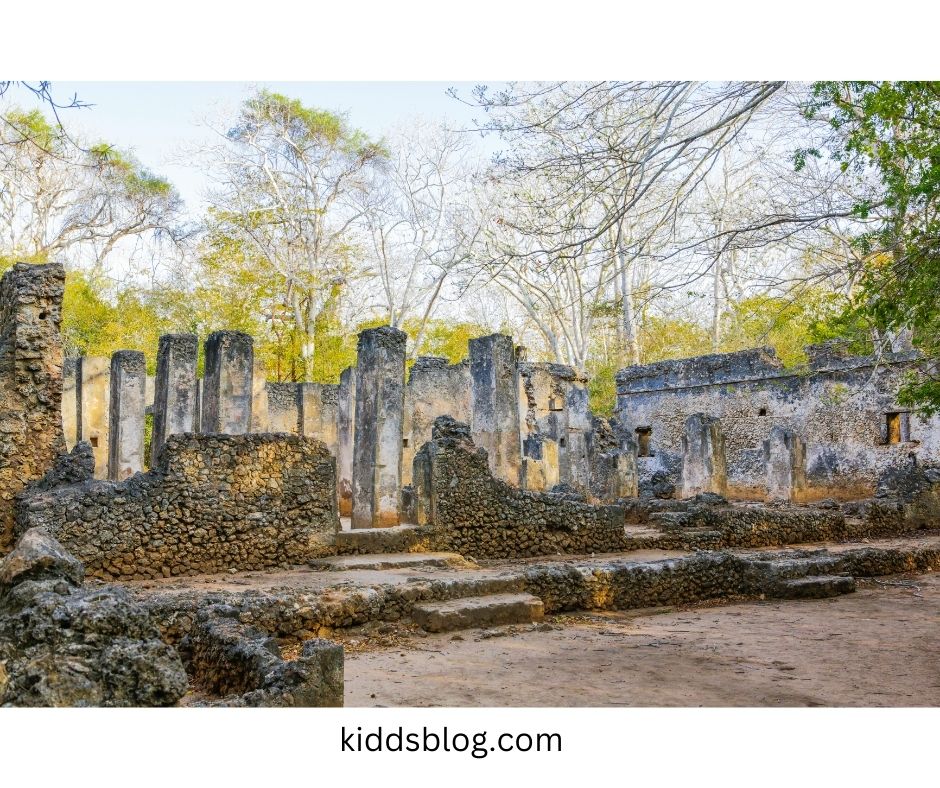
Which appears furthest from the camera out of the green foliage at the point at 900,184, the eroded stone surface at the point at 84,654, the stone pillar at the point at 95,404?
the stone pillar at the point at 95,404

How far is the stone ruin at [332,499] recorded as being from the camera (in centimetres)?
474

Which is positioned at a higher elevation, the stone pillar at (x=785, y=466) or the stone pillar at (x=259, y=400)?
the stone pillar at (x=259, y=400)

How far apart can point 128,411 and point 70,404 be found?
3982 mm

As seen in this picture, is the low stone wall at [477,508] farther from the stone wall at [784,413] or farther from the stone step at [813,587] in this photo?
the stone wall at [784,413]

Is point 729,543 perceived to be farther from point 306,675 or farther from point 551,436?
point 306,675

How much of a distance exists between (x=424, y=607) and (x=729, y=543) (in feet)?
24.1

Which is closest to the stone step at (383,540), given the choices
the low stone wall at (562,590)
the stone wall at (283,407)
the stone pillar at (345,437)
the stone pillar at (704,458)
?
the low stone wall at (562,590)

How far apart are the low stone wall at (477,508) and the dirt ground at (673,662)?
2.73 meters

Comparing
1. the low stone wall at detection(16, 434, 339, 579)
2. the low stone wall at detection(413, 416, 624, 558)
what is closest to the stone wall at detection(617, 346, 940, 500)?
the low stone wall at detection(413, 416, 624, 558)

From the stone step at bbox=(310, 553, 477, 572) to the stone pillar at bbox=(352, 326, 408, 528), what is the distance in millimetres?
1143

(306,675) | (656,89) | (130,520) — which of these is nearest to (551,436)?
(130,520)

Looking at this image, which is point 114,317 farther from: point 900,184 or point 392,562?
point 900,184

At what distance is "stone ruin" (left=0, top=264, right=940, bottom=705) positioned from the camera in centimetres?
474

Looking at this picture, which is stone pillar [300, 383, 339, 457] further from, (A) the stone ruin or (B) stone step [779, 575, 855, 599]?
(B) stone step [779, 575, 855, 599]
